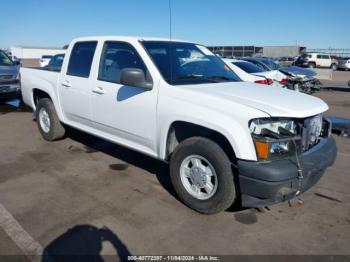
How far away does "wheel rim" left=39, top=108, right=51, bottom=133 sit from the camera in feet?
21.0

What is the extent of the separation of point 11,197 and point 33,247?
1.28 metres

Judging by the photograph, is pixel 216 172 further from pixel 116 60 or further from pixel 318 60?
pixel 318 60

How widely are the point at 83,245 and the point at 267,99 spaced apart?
2.34m

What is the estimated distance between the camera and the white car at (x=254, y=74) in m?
9.52

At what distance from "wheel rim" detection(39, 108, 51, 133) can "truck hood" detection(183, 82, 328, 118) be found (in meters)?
3.49

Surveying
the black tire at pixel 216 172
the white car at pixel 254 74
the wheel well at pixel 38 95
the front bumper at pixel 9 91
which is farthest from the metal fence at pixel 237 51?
the black tire at pixel 216 172

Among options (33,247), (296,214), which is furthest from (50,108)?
(296,214)

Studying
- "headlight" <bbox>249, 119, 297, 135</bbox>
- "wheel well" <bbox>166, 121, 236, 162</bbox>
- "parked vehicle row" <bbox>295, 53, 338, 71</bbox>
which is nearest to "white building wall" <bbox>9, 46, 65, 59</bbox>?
"parked vehicle row" <bbox>295, 53, 338, 71</bbox>

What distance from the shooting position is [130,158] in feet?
18.8

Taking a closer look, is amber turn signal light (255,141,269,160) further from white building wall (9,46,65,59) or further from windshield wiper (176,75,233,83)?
white building wall (9,46,65,59)

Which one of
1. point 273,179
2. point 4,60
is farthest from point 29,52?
point 273,179

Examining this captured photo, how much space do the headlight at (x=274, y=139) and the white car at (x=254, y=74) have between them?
238 inches

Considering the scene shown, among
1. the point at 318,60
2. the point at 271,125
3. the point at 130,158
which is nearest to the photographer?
the point at 271,125

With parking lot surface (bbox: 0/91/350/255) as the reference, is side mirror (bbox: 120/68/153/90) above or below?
above
